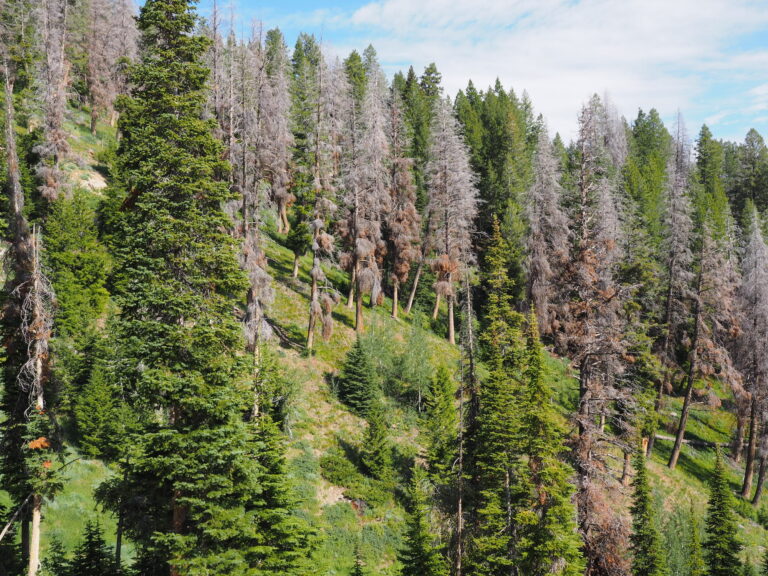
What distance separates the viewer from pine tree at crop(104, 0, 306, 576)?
39.7 feet

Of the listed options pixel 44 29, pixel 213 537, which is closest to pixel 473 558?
pixel 213 537

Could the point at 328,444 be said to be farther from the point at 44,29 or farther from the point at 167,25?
the point at 44,29


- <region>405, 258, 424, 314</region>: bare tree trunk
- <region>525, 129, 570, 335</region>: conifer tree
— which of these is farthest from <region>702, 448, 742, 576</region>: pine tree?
<region>405, 258, 424, 314</region>: bare tree trunk

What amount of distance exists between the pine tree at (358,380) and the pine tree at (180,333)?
1612cm

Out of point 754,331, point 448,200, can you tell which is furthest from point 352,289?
point 754,331

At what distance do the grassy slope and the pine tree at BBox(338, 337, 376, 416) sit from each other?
2.61ft

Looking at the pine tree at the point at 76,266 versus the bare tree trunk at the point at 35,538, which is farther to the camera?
the pine tree at the point at 76,266

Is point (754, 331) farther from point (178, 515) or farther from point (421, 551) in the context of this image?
point (178, 515)

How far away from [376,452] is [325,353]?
8.82 meters

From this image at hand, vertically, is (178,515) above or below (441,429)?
above

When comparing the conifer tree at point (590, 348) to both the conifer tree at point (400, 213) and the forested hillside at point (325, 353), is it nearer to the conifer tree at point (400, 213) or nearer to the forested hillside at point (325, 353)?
the forested hillside at point (325, 353)

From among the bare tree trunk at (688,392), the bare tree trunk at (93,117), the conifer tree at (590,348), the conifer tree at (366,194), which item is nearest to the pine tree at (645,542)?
the conifer tree at (590,348)

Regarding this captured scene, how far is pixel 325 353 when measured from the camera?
33.8m

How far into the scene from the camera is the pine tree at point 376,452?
2659cm
